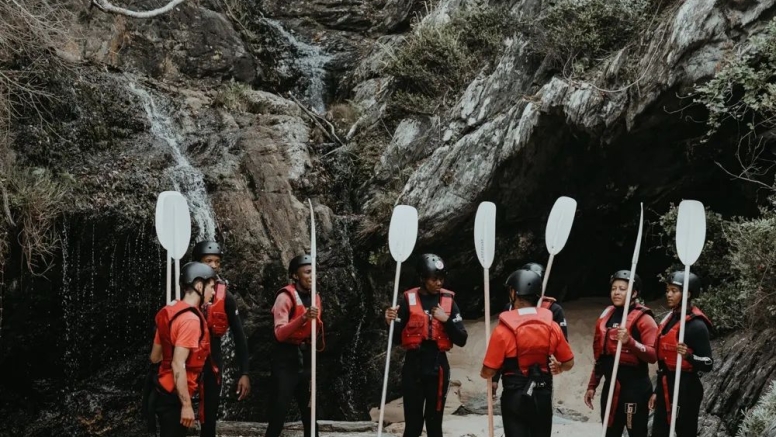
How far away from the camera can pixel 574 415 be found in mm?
9547

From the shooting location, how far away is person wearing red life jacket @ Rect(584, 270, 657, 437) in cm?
630

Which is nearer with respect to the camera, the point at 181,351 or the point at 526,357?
the point at 181,351

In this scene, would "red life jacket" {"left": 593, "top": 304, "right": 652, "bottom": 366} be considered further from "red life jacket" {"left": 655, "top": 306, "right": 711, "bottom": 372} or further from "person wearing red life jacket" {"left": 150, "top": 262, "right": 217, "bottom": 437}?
"person wearing red life jacket" {"left": 150, "top": 262, "right": 217, "bottom": 437}

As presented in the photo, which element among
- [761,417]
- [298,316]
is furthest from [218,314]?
[761,417]

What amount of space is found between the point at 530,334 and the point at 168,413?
2.42m

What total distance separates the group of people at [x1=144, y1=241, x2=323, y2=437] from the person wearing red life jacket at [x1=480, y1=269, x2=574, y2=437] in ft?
4.97

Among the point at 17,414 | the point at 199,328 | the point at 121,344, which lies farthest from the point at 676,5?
the point at 17,414

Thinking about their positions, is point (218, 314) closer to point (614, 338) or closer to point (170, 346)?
point (170, 346)

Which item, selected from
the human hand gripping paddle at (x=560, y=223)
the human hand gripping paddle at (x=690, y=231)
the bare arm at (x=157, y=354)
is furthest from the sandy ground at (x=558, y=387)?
the bare arm at (x=157, y=354)

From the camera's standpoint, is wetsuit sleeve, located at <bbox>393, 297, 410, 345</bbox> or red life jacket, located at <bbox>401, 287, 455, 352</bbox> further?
wetsuit sleeve, located at <bbox>393, 297, 410, 345</bbox>

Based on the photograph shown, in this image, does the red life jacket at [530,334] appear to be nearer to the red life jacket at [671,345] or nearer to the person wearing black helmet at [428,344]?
the person wearing black helmet at [428,344]

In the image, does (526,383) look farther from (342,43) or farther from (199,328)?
(342,43)

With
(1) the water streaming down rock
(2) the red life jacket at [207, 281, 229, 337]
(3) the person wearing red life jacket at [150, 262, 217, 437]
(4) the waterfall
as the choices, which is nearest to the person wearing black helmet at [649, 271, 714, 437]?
(2) the red life jacket at [207, 281, 229, 337]

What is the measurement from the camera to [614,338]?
632 cm
